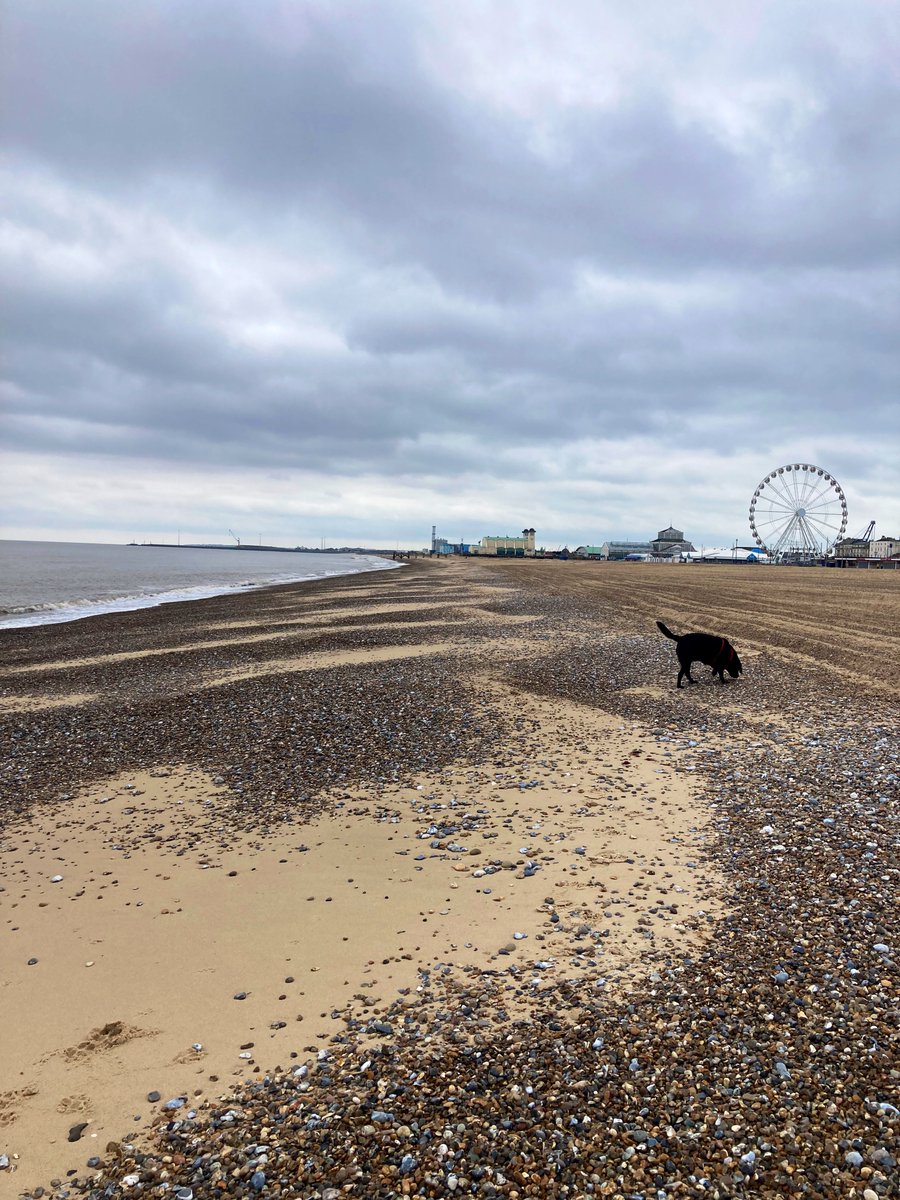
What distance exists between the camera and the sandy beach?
3.20 m

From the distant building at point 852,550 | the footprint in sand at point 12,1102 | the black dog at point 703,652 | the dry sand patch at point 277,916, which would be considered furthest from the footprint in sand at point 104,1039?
the distant building at point 852,550

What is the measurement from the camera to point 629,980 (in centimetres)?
442

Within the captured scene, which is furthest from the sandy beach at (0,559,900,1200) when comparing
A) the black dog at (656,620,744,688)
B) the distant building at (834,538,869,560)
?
the distant building at (834,538,869,560)

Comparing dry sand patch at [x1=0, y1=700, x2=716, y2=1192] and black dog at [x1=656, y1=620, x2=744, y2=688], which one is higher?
black dog at [x1=656, y1=620, x2=744, y2=688]

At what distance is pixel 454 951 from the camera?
194 inches

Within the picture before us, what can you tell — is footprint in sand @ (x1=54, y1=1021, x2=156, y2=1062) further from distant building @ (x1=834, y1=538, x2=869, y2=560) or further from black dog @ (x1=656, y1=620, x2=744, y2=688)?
distant building @ (x1=834, y1=538, x2=869, y2=560)

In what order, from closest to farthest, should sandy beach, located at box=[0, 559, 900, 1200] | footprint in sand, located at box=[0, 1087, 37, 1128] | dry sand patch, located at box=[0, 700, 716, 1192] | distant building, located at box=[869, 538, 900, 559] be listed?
1. sandy beach, located at box=[0, 559, 900, 1200]
2. footprint in sand, located at box=[0, 1087, 37, 1128]
3. dry sand patch, located at box=[0, 700, 716, 1192]
4. distant building, located at box=[869, 538, 900, 559]

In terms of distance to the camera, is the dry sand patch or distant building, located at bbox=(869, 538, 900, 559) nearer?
the dry sand patch

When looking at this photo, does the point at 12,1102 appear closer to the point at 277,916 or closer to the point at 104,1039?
the point at 104,1039

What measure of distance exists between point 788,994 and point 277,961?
3459mm

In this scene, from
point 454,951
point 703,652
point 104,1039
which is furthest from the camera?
point 703,652

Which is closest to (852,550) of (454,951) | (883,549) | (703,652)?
(883,549)

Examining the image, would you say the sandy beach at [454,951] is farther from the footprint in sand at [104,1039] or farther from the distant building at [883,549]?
the distant building at [883,549]

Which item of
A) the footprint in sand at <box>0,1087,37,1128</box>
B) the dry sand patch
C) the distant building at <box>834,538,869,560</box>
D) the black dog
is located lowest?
the footprint in sand at <box>0,1087,37,1128</box>
